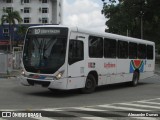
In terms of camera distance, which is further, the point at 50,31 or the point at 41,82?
the point at 50,31

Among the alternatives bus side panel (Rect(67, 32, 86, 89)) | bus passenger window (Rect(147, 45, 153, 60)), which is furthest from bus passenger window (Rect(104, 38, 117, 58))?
bus passenger window (Rect(147, 45, 153, 60))

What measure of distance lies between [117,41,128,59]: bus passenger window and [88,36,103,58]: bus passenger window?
2106 mm

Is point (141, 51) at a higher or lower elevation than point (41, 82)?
higher

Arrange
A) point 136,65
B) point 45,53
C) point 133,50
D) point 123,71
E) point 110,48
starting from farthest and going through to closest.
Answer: point 136,65 < point 133,50 < point 123,71 < point 110,48 < point 45,53

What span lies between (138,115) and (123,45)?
418 inches

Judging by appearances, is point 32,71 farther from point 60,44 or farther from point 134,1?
point 134,1

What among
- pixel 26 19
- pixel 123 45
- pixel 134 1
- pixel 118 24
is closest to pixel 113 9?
pixel 118 24

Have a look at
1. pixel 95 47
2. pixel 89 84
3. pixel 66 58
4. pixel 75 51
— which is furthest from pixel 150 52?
pixel 66 58

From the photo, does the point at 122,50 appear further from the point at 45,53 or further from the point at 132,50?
the point at 45,53

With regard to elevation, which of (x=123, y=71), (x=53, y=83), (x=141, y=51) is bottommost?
(x=53, y=83)

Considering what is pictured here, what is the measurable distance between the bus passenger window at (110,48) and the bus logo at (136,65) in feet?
8.34

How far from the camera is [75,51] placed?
17234 millimetres

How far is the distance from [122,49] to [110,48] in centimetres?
155

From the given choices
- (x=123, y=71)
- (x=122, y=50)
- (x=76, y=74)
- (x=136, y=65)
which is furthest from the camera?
(x=136, y=65)
